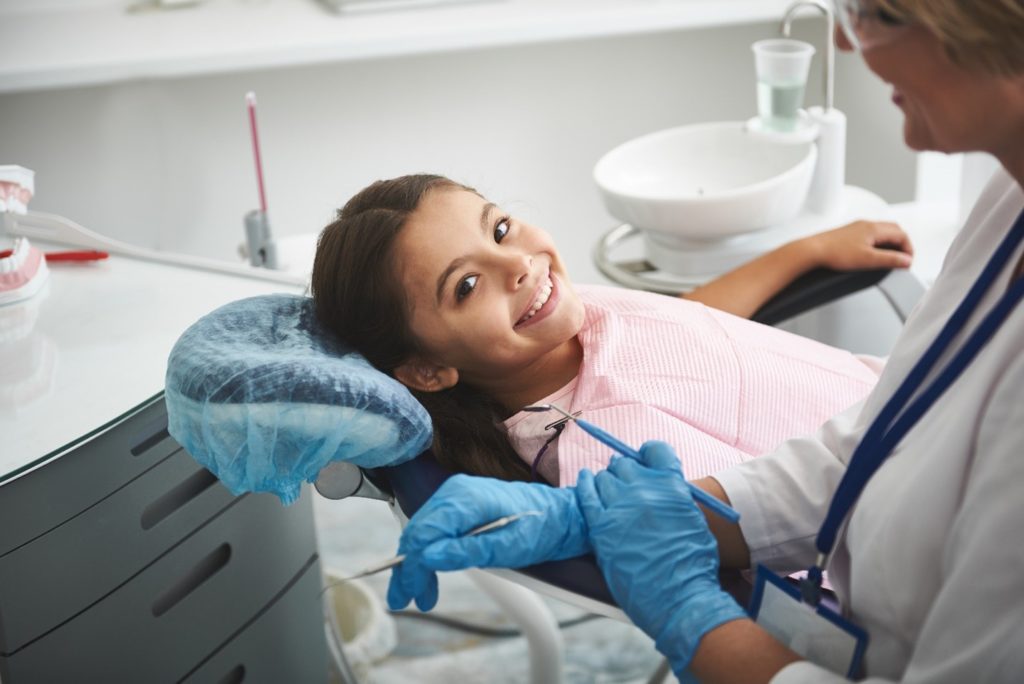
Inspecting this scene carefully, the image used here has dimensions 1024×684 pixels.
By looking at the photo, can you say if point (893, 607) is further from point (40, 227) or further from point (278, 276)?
point (40, 227)

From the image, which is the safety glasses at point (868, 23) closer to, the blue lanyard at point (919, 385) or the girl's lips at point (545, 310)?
the blue lanyard at point (919, 385)

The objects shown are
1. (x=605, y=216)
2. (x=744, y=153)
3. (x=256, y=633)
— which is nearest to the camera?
(x=256, y=633)

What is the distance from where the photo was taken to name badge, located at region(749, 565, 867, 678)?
0.90 meters

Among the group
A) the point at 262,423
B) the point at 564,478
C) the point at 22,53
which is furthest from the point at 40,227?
the point at 564,478

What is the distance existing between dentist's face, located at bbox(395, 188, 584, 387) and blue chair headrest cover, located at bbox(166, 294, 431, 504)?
14 cm

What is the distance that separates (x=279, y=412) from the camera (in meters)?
0.98

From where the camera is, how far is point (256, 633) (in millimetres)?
1505

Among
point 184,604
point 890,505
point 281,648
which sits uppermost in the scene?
point 890,505

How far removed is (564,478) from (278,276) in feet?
1.92

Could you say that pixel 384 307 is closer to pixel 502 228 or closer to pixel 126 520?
pixel 502 228

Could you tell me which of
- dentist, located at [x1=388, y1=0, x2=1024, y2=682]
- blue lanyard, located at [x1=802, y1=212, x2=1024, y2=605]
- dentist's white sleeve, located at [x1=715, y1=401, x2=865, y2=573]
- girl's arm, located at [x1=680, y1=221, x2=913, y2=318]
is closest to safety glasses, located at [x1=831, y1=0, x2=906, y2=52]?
dentist, located at [x1=388, y1=0, x2=1024, y2=682]

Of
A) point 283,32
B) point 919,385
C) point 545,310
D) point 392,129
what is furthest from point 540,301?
point 392,129

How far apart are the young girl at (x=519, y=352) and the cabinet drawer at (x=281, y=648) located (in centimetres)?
49

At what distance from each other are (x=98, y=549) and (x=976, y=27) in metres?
1.05
